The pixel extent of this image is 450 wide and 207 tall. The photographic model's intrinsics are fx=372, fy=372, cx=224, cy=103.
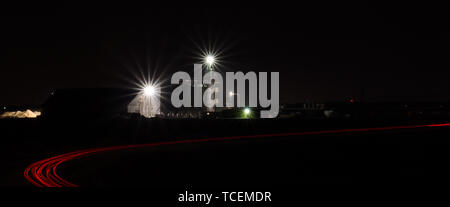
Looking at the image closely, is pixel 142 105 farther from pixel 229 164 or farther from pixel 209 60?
pixel 229 164

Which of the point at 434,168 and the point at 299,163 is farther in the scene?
the point at 299,163

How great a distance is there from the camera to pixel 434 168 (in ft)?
40.3

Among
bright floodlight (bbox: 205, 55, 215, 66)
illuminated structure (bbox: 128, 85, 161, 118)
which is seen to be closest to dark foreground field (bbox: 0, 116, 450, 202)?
bright floodlight (bbox: 205, 55, 215, 66)

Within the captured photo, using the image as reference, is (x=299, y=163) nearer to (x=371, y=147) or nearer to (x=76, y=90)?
(x=371, y=147)

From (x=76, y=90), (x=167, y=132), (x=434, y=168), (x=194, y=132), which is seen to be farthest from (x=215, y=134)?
(x=76, y=90)

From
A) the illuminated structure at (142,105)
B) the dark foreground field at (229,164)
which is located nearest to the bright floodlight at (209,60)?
the illuminated structure at (142,105)

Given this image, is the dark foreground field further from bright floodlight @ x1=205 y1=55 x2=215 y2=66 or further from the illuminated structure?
the illuminated structure

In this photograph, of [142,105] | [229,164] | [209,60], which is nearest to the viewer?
[229,164]

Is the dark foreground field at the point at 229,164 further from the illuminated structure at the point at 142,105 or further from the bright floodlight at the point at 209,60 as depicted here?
the illuminated structure at the point at 142,105

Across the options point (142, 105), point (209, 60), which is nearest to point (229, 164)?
point (209, 60)

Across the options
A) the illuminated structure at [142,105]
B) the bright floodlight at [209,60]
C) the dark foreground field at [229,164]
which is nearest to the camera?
the dark foreground field at [229,164]

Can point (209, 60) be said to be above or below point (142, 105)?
above

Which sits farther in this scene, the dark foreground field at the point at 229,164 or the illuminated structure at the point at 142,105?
the illuminated structure at the point at 142,105
